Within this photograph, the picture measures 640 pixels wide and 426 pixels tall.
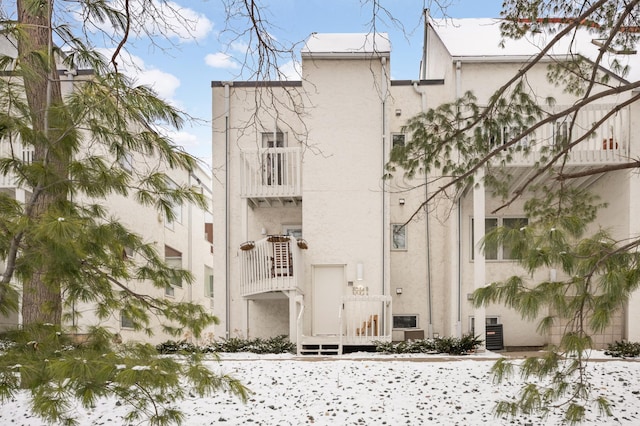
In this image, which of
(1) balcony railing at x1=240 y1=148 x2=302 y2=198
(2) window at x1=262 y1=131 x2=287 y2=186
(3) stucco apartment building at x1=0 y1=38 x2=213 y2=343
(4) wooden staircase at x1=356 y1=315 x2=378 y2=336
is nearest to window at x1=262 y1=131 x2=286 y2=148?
(2) window at x1=262 y1=131 x2=287 y2=186

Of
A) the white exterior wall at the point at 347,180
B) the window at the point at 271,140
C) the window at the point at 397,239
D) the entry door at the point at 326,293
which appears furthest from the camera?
the window at the point at 271,140

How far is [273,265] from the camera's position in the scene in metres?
13.8

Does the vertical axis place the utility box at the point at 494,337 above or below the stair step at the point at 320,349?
above

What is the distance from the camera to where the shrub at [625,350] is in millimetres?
11875

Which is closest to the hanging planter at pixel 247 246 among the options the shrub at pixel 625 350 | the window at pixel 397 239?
the window at pixel 397 239

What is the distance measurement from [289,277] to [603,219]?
25.0 ft

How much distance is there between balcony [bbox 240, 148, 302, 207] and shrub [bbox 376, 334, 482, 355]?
441 centimetres

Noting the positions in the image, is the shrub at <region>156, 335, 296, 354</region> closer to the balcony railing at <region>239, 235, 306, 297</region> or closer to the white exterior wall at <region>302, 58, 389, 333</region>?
the balcony railing at <region>239, 235, 306, 297</region>

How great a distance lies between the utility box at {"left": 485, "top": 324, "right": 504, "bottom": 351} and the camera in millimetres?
13812

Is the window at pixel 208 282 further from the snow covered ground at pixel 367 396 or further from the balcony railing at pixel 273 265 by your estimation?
the snow covered ground at pixel 367 396

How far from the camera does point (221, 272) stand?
1562 centimetres

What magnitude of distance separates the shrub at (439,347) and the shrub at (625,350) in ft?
8.34

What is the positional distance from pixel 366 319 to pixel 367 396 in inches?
184

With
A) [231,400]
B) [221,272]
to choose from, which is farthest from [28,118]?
[221,272]
